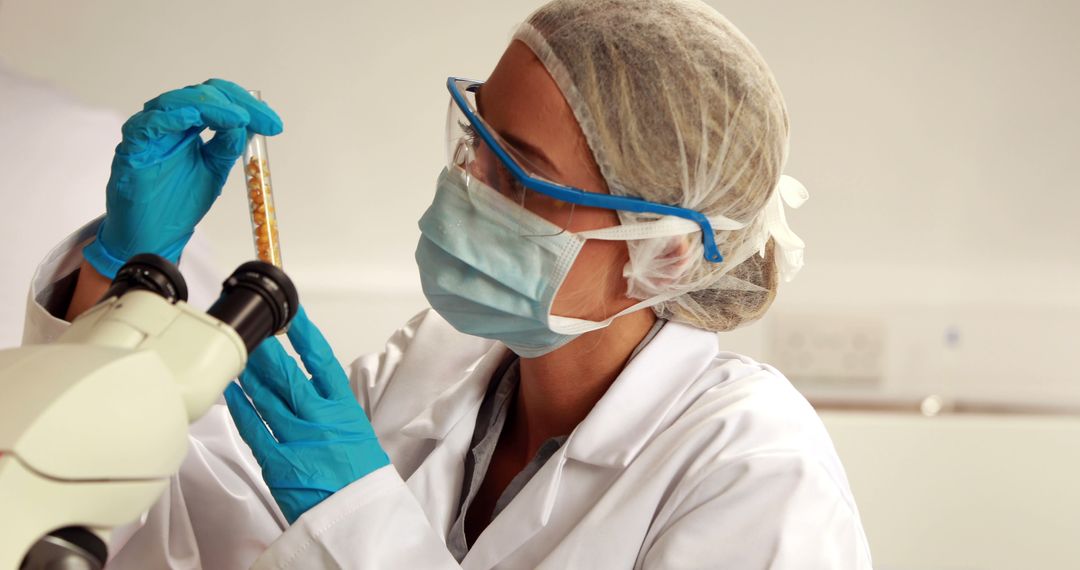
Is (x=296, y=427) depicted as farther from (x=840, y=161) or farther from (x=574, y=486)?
(x=840, y=161)

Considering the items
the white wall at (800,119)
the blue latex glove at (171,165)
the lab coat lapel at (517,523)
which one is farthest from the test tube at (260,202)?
the white wall at (800,119)

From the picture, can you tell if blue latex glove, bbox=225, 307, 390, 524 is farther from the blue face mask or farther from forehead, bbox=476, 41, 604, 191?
forehead, bbox=476, 41, 604, 191

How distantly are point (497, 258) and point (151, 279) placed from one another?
0.53m

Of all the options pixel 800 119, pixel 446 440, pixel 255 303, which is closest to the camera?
pixel 255 303

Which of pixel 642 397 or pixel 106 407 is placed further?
pixel 642 397

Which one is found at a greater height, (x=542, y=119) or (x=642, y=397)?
(x=542, y=119)

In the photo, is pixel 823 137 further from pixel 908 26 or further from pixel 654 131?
pixel 654 131

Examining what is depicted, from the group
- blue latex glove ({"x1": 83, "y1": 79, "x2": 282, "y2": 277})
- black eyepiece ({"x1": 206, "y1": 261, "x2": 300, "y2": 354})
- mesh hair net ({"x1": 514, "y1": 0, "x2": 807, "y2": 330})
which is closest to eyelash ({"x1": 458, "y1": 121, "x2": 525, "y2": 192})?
mesh hair net ({"x1": 514, "y1": 0, "x2": 807, "y2": 330})

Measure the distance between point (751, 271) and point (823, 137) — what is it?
3.14 feet

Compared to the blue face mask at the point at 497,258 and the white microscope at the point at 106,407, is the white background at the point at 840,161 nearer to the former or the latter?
the blue face mask at the point at 497,258

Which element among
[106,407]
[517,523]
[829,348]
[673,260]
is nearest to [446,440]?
[517,523]

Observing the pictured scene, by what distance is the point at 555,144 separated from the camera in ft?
3.65

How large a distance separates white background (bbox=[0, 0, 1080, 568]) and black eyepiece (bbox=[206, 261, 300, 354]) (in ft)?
4.87

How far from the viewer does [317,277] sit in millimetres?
2188
